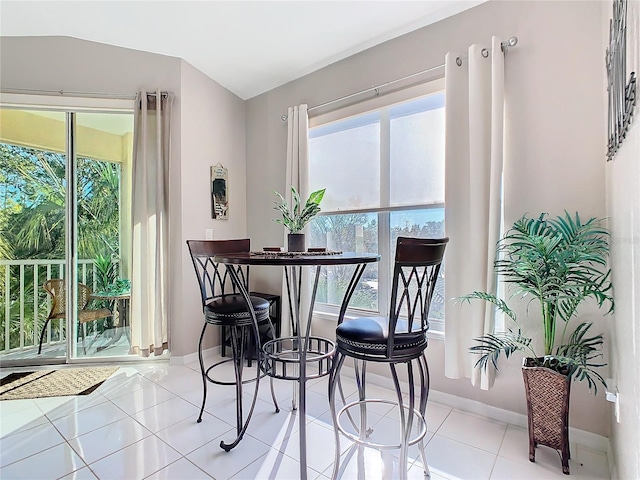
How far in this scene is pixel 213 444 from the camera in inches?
70.9

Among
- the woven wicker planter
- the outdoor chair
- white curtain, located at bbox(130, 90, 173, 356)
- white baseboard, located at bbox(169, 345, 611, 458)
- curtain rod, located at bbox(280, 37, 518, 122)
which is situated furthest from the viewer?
the outdoor chair

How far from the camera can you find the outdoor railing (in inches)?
117

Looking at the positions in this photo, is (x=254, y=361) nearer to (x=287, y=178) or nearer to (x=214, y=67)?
(x=287, y=178)

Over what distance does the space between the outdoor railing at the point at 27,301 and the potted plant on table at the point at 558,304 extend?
357 centimetres

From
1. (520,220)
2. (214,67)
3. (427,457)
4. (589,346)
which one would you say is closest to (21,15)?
(214,67)

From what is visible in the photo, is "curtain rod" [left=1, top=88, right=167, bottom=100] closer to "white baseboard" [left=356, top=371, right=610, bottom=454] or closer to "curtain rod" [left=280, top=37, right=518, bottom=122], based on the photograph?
"curtain rod" [left=280, top=37, right=518, bottom=122]

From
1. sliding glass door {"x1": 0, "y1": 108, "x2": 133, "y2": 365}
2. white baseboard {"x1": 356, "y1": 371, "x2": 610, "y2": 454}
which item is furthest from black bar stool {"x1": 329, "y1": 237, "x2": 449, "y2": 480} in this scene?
sliding glass door {"x1": 0, "y1": 108, "x2": 133, "y2": 365}

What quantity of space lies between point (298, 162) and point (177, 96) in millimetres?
1301

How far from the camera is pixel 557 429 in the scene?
1.61 meters

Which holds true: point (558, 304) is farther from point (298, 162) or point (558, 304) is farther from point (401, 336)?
point (298, 162)

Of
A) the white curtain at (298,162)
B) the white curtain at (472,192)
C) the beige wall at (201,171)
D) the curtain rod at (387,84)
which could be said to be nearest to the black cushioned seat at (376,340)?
the white curtain at (472,192)

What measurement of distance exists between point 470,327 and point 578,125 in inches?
51.8

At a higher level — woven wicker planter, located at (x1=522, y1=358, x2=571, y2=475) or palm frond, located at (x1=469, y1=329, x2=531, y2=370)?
palm frond, located at (x1=469, y1=329, x2=531, y2=370)

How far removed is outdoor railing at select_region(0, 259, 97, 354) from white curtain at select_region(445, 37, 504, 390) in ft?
10.6
